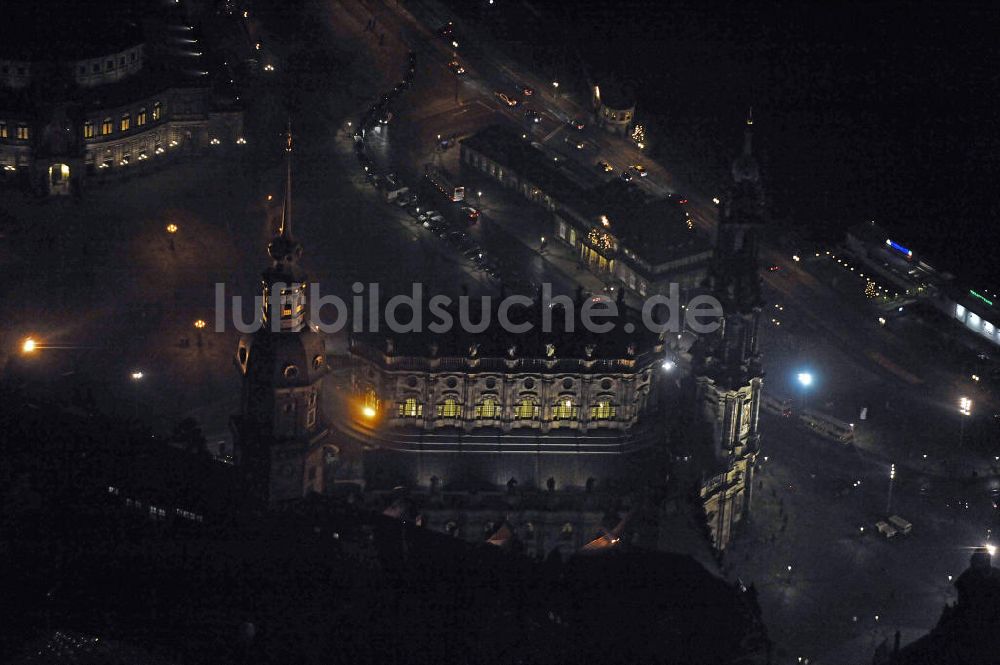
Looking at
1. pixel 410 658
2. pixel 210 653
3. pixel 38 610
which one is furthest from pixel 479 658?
pixel 38 610

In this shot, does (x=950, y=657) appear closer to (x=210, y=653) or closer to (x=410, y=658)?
(x=410, y=658)

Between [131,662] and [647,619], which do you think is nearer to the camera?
[131,662]

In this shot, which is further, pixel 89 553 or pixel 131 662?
pixel 89 553

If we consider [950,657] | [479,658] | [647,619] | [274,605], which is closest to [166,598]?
[274,605]

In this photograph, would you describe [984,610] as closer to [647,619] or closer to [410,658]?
[647,619]

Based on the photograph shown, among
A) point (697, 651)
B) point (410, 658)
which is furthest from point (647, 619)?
point (410, 658)

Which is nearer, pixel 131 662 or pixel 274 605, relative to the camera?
pixel 131 662

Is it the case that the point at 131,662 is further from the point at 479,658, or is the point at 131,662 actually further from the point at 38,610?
the point at 479,658
